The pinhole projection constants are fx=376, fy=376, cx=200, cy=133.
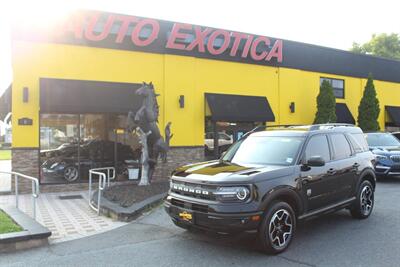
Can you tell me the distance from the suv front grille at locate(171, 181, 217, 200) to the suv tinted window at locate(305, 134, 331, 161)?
1834 mm

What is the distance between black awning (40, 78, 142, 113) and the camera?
40.1 ft

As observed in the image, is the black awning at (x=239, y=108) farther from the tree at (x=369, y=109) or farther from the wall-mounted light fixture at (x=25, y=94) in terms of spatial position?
the wall-mounted light fixture at (x=25, y=94)

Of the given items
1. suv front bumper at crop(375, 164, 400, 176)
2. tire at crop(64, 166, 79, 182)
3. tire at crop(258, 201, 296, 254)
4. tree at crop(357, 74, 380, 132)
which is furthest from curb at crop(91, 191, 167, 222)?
tree at crop(357, 74, 380, 132)

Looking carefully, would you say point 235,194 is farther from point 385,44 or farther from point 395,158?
point 385,44

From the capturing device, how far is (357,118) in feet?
66.0

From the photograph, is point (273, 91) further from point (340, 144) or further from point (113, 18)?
point (340, 144)

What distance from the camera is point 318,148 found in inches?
256

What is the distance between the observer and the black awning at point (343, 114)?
751 inches

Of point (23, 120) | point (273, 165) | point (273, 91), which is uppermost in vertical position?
point (273, 91)

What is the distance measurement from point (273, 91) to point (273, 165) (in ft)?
39.3

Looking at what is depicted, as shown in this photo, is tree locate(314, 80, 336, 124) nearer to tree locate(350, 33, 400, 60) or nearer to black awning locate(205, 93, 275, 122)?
black awning locate(205, 93, 275, 122)

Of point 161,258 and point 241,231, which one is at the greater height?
point 241,231

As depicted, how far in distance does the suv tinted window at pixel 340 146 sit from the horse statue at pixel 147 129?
5.71 m

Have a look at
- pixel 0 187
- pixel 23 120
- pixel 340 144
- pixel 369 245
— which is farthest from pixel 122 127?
pixel 369 245
